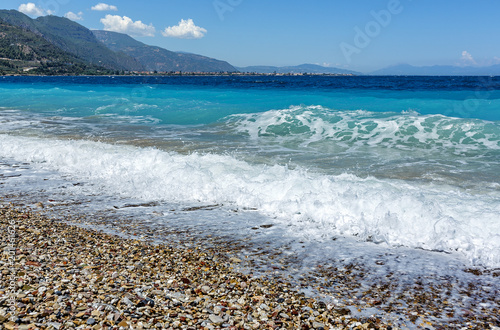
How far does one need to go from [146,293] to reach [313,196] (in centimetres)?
421

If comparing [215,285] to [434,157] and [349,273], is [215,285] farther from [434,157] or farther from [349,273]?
[434,157]

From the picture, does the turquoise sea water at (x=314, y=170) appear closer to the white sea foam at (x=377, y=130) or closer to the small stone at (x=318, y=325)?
the white sea foam at (x=377, y=130)

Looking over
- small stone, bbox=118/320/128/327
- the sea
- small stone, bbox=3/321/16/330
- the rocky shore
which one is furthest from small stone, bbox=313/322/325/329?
small stone, bbox=3/321/16/330

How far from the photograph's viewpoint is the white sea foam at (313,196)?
5.84m

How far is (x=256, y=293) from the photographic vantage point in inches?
159

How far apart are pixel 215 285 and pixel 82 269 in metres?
1.59

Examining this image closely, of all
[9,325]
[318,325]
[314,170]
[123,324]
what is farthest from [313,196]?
[9,325]

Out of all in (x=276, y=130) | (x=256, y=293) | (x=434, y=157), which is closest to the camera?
(x=256, y=293)

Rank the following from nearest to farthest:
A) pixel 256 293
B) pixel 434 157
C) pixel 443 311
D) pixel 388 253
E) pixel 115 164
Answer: pixel 443 311
pixel 256 293
pixel 388 253
pixel 115 164
pixel 434 157

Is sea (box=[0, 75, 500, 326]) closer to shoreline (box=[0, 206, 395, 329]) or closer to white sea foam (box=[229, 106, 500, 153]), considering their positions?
white sea foam (box=[229, 106, 500, 153])

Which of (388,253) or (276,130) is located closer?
(388,253)

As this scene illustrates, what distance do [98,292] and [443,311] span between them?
353cm

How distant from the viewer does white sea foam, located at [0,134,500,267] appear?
584cm

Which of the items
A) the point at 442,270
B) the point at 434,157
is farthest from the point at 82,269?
the point at 434,157
